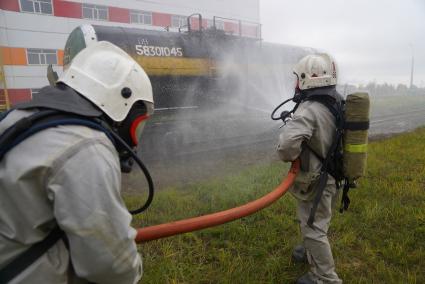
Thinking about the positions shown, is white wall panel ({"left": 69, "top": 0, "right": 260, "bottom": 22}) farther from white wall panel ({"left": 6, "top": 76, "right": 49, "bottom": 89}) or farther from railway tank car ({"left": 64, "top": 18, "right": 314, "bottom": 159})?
railway tank car ({"left": 64, "top": 18, "right": 314, "bottom": 159})

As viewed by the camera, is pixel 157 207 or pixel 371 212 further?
pixel 157 207

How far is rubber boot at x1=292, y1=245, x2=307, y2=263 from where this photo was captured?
3268 mm

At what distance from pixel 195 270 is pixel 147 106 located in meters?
1.97

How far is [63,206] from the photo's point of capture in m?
1.12

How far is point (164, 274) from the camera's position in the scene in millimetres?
2947

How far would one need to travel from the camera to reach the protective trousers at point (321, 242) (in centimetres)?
267

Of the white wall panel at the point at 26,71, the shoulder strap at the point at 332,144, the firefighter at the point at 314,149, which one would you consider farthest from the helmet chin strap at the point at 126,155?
the white wall panel at the point at 26,71

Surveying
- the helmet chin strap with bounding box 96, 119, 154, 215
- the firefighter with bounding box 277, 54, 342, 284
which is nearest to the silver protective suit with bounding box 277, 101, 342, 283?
the firefighter with bounding box 277, 54, 342, 284

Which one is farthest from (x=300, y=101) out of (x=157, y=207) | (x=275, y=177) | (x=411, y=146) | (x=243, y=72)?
(x=243, y=72)

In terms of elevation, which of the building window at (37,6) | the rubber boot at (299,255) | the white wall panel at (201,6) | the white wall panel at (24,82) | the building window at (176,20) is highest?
the white wall panel at (201,6)

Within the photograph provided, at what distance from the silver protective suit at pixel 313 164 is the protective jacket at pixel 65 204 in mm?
1688

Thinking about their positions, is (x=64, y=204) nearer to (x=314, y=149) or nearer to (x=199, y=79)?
(x=314, y=149)

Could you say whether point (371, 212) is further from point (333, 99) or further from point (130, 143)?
point (130, 143)

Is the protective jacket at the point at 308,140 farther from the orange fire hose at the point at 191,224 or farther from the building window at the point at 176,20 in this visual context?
the building window at the point at 176,20
